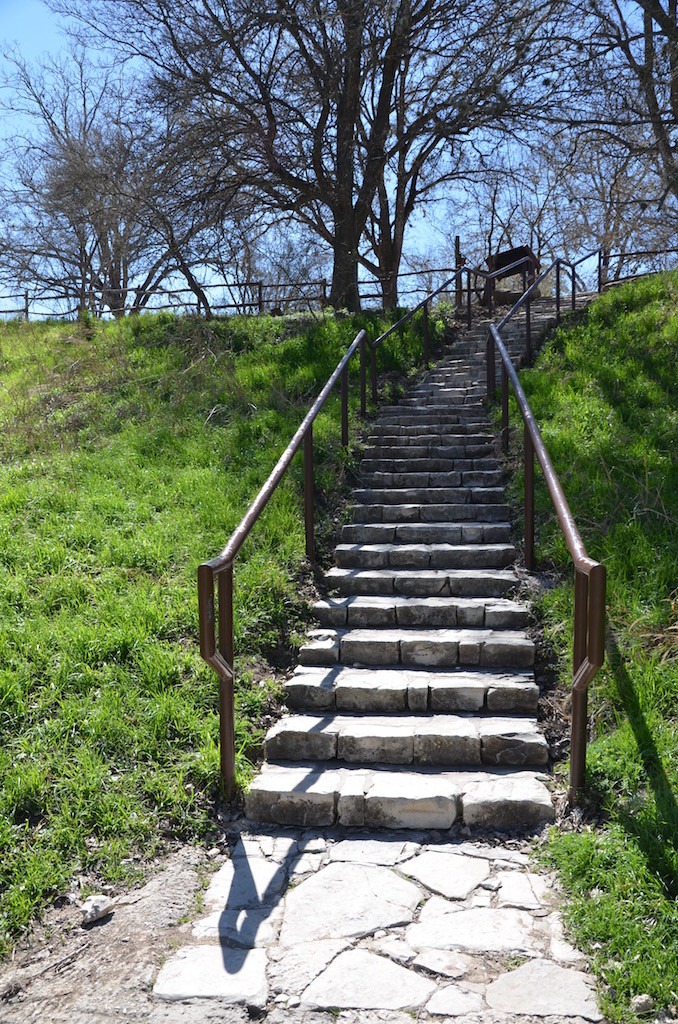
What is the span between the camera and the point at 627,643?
4277 mm

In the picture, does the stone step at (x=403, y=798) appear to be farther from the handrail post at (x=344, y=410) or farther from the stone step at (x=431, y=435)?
the stone step at (x=431, y=435)

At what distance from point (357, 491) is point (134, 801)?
12.5 ft

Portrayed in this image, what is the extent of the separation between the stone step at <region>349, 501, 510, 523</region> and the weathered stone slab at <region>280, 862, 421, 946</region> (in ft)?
11.6

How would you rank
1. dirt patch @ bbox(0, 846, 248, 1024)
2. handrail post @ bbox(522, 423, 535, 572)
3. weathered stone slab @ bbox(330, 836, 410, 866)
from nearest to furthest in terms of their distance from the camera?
dirt patch @ bbox(0, 846, 248, 1024), weathered stone slab @ bbox(330, 836, 410, 866), handrail post @ bbox(522, 423, 535, 572)

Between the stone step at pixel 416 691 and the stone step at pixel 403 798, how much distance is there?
19.1 inches

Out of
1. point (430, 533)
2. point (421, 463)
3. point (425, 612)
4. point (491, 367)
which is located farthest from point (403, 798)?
point (491, 367)

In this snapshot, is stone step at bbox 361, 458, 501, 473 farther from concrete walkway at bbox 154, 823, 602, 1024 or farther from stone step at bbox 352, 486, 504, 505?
concrete walkway at bbox 154, 823, 602, 1024

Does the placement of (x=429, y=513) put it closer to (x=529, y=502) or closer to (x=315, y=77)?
(x=529, y=502)

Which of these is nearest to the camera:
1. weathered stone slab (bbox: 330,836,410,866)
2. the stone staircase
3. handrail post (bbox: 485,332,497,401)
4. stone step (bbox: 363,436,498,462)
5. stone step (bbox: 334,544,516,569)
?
weathered stone slab (bbox: 330,836,410,866)

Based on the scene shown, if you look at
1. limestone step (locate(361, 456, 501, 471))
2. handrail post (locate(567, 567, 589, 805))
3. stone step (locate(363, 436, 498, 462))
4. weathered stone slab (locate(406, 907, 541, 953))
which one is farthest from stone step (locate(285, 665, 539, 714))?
stone step (locate(363, 436, 498, 462))

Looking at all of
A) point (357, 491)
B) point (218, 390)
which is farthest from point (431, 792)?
point (218, 390)

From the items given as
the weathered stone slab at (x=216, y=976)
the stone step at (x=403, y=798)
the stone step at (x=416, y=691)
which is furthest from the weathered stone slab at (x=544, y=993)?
the stone step at (x=416, y=691)

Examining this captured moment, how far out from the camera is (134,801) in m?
3.74

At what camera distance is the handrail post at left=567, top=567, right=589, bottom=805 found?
355cm
